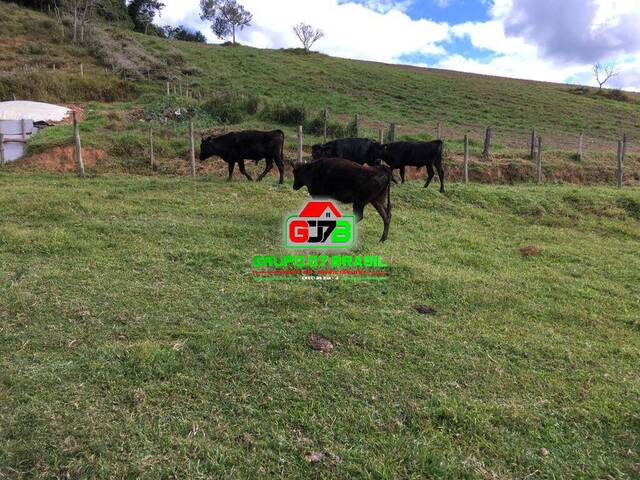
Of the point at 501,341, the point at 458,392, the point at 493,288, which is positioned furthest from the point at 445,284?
the point at 458,392

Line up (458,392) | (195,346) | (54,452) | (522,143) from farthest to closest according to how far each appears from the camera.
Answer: (522,143) → (195,346) → (458,392) → (54,452)

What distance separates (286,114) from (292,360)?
17.4m

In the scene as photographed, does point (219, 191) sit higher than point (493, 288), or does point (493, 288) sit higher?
point (219, 191)

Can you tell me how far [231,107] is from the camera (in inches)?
812

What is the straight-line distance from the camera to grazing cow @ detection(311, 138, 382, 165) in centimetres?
1209

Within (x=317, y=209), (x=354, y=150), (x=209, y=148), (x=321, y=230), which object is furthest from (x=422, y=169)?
(x=321, y=230)

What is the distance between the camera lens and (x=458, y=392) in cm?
387

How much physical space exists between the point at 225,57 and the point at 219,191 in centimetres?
3423

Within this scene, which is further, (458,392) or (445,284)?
(445,284)

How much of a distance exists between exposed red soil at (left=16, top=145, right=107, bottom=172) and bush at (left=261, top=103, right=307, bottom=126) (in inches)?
326

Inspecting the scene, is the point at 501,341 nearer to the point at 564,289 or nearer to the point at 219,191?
the point at 564,289

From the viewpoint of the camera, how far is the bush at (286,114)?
2002 cm

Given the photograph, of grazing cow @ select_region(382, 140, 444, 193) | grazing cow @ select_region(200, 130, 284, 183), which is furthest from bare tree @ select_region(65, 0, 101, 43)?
grazing cow @ select_region(382, 140, 444, 193)

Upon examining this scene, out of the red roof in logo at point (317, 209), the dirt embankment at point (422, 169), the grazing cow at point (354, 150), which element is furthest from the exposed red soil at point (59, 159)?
the red roof in logo at point (317, 209)
